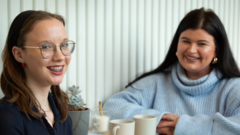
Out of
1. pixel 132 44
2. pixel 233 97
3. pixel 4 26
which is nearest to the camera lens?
pixel 4 26

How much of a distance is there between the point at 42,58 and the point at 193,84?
0.86 m

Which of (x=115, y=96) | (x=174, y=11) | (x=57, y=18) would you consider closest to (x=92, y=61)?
(x=115, y=96)

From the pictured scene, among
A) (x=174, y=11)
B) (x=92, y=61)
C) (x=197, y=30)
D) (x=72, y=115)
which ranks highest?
(x=174, y=11)

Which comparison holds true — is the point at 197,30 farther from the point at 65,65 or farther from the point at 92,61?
the point at 65,65

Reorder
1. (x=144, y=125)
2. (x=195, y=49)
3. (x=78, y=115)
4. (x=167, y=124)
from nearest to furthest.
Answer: (x=144, y=125), (x=78, y=115), (x=167, y=124), (x=195, y=49)

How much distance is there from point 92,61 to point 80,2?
300 mm

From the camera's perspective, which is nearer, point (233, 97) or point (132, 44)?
point (233, 97)

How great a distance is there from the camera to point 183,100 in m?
1.45

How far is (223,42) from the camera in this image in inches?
56.5

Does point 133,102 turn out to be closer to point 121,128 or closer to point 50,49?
point 121,128

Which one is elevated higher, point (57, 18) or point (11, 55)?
point (57, 18)

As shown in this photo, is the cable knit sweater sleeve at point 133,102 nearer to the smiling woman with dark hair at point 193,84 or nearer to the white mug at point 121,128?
the smiling woman with dark hair at point 193,84

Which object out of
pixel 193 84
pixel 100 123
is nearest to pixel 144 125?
pixel 100 123

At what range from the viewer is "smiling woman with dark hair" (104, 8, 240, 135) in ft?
4.36
